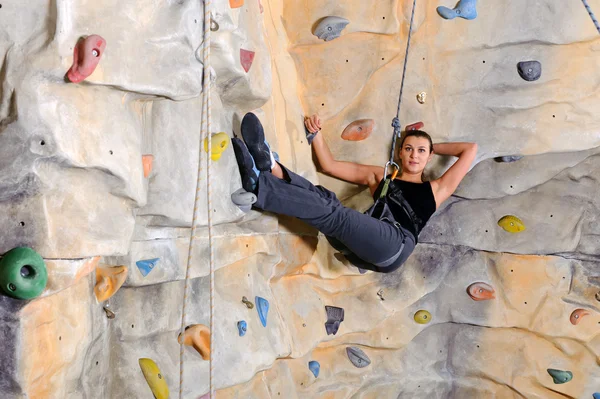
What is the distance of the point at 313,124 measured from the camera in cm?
293

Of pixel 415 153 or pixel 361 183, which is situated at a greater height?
pixel 415 153

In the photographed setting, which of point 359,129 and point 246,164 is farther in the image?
point 359,129

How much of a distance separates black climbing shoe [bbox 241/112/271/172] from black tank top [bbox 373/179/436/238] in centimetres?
70

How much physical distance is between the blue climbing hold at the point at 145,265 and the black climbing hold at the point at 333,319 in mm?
1271

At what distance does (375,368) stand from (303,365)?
48cm

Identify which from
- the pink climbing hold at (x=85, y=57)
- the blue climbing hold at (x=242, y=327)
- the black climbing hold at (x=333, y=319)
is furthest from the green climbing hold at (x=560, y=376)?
the pink climbing hold at (x=85, y=57)

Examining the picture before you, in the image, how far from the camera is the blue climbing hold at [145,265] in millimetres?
2170

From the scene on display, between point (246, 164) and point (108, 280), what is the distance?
0.69m

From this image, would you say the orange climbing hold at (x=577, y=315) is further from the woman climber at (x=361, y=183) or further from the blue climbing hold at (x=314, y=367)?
the blue climbing hold at (x=314, y=367)

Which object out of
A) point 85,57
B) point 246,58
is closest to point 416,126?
point 246,58

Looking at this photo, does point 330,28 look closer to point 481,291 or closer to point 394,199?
point 394,199

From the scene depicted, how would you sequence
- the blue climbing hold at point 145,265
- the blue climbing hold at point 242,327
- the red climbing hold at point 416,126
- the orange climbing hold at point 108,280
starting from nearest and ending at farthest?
the orange climbing hold at point 108,280 → the blue climbing hold at point 145,265 → the blue climbing hold at point 242,327 → the red climbing hold at point 416,126

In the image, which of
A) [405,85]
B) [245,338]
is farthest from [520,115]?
[245,338]

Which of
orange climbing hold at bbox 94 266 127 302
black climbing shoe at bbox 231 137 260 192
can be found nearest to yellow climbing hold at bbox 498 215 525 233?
black climbing shoe at bbox 231 137 260 192
